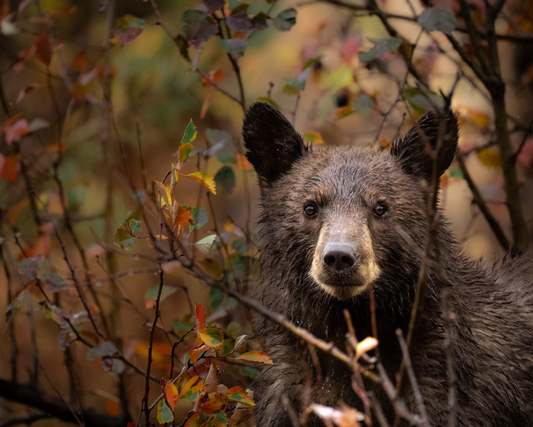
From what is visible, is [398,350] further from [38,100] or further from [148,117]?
[38,100]

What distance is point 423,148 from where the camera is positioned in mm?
2820

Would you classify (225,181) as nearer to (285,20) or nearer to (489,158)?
(285,20)

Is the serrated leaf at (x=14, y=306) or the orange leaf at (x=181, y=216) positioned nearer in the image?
the orange leaf at (x=181, y=216)

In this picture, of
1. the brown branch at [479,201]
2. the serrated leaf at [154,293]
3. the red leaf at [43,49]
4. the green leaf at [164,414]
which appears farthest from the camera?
the brown branch at [479,201]

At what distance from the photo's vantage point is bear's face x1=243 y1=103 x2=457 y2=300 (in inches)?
95.4

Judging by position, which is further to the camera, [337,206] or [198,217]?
[337,206]

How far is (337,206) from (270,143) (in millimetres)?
619

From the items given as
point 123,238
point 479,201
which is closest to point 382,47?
point 479,201

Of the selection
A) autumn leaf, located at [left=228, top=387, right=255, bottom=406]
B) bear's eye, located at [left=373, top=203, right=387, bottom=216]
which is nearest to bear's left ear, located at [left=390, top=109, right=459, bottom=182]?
bear's eye, located at [left=373, top=203, right=387, bottom=216]

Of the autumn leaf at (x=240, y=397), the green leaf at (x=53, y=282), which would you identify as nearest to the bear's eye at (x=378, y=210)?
the autumn leaf at (x=240, y=397)

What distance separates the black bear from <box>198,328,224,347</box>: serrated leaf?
15.6 inches

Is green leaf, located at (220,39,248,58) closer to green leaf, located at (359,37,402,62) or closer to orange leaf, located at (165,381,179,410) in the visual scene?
green leaf, located at (359,37,402,62)

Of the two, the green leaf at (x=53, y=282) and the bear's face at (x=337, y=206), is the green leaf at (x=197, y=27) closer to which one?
the bear's face at (x=337, y=206)

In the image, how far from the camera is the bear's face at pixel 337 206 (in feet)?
7.95
